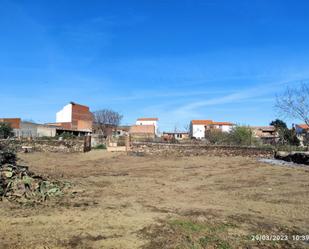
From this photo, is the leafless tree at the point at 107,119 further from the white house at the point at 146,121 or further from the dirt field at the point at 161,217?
the dirt field at the point at 161,217

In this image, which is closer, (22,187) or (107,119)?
(22,187)

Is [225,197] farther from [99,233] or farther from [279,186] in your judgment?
[99,233]

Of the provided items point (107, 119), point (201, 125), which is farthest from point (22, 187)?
point (201, 125)

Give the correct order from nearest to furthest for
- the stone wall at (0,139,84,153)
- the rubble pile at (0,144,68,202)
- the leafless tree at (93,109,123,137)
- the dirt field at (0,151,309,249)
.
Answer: the dirt field at (0,151,309,249)
the rubble pile at (0,144,68,202)
the stone wall at (0,139,84,153)
the leafless tree at (93,109,123,137)

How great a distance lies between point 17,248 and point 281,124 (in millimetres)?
81971

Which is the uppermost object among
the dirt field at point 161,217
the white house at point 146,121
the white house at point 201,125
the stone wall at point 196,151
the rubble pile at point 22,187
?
the white house at point 146,121

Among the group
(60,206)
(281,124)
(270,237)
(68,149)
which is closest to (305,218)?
(270,237)

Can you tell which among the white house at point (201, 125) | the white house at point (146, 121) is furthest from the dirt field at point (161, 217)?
the white house at point (146, 121)

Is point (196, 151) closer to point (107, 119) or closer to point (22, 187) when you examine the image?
point (22, 187)

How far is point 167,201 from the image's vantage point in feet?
30.0

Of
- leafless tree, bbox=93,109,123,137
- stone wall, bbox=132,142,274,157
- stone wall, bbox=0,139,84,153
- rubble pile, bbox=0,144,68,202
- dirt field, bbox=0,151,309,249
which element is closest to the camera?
dirt field, bbox=0,151,309,249

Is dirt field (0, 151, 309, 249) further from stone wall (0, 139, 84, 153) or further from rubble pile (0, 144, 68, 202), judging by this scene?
stone wall (0, 139, 84, 153)

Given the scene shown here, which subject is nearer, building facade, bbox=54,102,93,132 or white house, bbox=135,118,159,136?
building facade, bbox=54,102,93,132

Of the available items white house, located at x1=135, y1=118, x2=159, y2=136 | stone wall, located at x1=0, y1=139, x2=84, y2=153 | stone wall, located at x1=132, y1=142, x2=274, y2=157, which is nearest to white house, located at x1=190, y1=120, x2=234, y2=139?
white house, located at x1=135, y1=118, x2=159, y2=136
